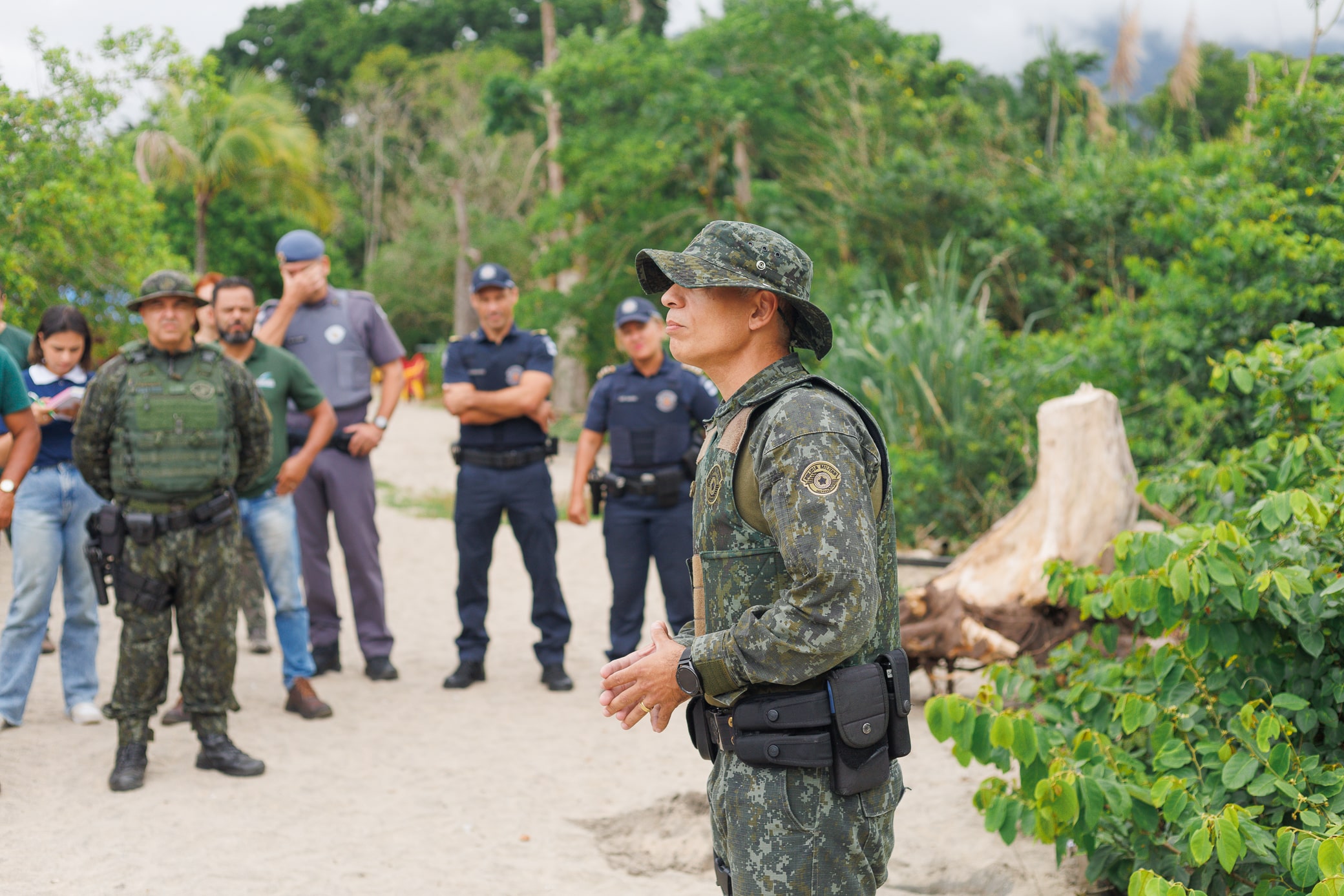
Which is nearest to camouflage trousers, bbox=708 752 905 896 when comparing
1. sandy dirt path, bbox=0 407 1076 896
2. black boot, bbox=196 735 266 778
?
sandy dirt path, bbox=0 407 1076 896

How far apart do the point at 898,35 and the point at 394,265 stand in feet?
57.2

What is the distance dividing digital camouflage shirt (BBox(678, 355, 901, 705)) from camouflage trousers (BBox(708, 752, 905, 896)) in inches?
6.6

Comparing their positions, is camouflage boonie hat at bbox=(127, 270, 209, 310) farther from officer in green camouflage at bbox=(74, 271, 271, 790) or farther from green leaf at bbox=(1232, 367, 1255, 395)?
green leaf at bbox=(1232, 367, 1255, 395)

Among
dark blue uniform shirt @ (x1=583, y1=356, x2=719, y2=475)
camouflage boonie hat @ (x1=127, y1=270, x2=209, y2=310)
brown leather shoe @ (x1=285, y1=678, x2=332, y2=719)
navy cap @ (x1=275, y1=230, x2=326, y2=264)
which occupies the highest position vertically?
navy cap @ (x1=275, y1=230, x2=326, y2=264)

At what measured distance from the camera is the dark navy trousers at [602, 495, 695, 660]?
596cm

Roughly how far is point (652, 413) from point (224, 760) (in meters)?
2.60

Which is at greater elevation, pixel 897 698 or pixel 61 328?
pixel 61 328

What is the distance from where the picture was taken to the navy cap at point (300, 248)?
5934mm

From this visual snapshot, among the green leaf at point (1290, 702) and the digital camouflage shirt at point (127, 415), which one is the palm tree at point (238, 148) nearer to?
the digital camouflage shirt at point (127, 415)

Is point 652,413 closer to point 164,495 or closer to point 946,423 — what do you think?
point 164,495

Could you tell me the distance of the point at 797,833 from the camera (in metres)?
2.04

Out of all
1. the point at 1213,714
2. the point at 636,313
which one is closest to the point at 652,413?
the point at 636,313

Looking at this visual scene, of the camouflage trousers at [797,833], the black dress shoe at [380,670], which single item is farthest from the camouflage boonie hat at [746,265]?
the black dress shoe at [380,670]

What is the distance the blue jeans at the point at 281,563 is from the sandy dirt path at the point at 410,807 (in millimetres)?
353
